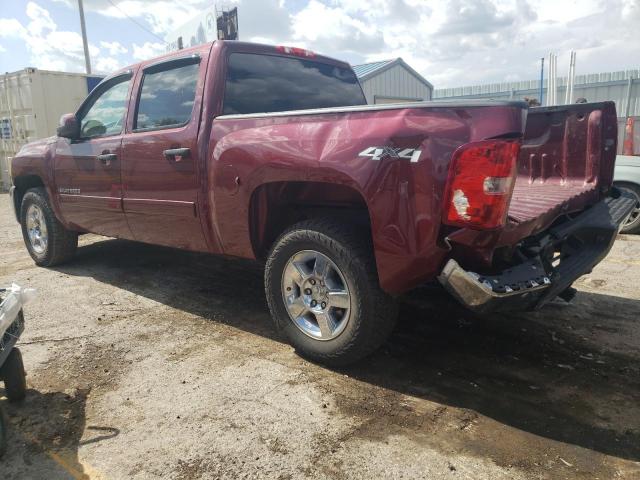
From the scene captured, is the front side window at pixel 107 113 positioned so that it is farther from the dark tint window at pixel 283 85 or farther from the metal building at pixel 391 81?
the metal building at pixel 391 81

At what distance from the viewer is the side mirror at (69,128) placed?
4.69 m

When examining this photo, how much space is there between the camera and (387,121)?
2.53 meters

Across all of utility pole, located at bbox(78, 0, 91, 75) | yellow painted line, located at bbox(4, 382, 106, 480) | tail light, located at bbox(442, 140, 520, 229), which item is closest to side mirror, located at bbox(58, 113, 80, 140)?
yellow painted line, located at bbox(4, 382, 106, 480)

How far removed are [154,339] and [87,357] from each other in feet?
1.47

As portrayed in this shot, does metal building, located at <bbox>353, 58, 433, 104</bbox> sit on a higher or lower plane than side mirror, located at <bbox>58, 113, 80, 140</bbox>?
higher

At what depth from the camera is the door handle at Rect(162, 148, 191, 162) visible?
356cm

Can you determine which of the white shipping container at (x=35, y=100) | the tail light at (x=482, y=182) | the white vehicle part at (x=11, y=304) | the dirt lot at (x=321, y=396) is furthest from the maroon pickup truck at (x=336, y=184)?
the white shipping container at (x=35, y=100)

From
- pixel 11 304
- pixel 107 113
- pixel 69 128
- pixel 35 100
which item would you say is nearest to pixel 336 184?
pixel 11 304

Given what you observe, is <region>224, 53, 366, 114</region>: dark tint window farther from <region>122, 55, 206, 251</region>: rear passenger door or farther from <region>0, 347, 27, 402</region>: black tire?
<region>0, 347, 27, 402</region>: black tire

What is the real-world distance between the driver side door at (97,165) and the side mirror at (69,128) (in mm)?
50

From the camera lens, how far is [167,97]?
12.9 feet

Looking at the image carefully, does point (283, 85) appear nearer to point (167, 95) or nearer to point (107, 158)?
point (167, 95)

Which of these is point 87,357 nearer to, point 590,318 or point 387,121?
point 387,121

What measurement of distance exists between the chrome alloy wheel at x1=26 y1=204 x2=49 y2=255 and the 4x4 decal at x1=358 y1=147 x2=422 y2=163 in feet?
14.0
